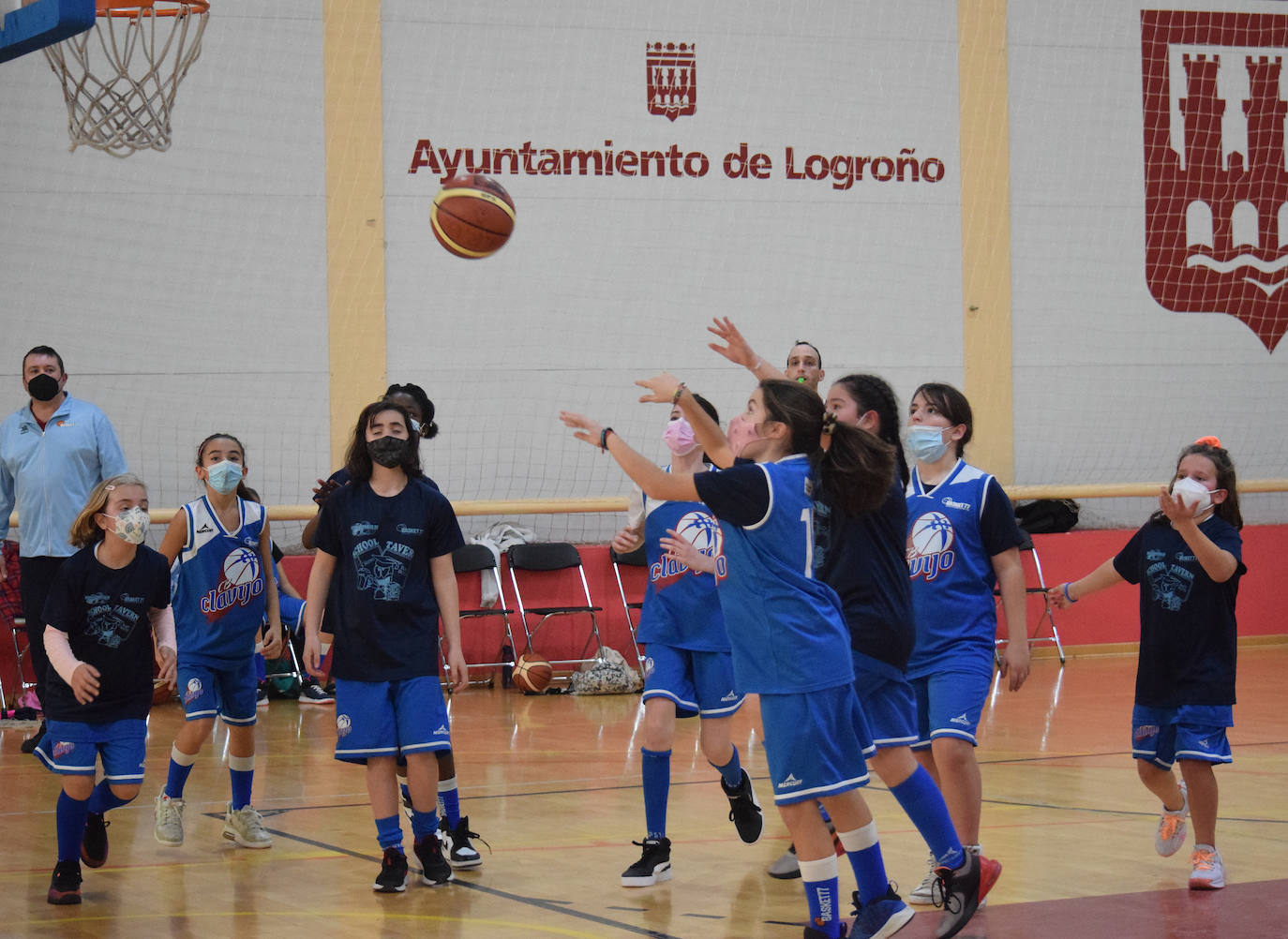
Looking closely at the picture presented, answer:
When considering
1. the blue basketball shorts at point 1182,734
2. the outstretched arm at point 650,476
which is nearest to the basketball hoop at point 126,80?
the outstretched arm at point 650,476

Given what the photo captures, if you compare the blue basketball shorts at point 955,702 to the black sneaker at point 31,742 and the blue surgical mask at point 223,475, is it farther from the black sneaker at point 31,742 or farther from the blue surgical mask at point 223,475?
the black sneaker at point 31,742

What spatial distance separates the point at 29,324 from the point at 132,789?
794 centimetres

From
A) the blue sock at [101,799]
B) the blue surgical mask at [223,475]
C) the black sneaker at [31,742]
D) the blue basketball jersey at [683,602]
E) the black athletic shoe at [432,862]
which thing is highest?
the blue surgical mask at [223,475]

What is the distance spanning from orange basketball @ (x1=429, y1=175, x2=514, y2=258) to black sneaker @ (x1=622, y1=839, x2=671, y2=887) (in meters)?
2.82

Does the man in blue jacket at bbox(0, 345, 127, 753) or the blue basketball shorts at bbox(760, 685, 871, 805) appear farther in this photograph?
the man in blue jacket at bbox(0, 345, 127, 753)

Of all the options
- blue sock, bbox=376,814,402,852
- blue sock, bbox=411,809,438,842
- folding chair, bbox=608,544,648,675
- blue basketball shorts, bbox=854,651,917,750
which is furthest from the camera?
folding chair, bbox=608,544,648,675

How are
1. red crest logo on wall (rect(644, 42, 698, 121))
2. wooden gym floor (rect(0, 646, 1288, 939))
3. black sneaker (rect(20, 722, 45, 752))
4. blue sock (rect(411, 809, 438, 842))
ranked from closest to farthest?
wooden gym floor (rect(0, 646, 1288, 939)) → blue sock (rect(411, 809, 438, 842)) → black sneaker (rect(20, 722, 45, 752)) → red crest logo on wall (rect(644, 42, 698, 121))

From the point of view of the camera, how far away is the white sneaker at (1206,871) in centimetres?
507

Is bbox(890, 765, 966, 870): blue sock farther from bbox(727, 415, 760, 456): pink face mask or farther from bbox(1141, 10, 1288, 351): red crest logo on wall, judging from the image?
bbox(1141, 10, 1288, 351): red crest logo on wall

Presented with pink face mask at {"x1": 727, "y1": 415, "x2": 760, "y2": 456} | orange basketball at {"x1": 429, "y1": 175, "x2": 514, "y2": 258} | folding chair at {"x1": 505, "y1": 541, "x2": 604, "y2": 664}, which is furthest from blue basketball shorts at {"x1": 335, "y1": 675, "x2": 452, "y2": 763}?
folding chair at {"x1": 505, "y1": 541, "x2": 604, "y2": 664}

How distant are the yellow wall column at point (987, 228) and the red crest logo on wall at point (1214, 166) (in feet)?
4.79

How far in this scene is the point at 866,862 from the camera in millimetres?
4238

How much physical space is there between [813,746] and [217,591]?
2.90m

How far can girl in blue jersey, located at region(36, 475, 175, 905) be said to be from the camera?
527 cm
